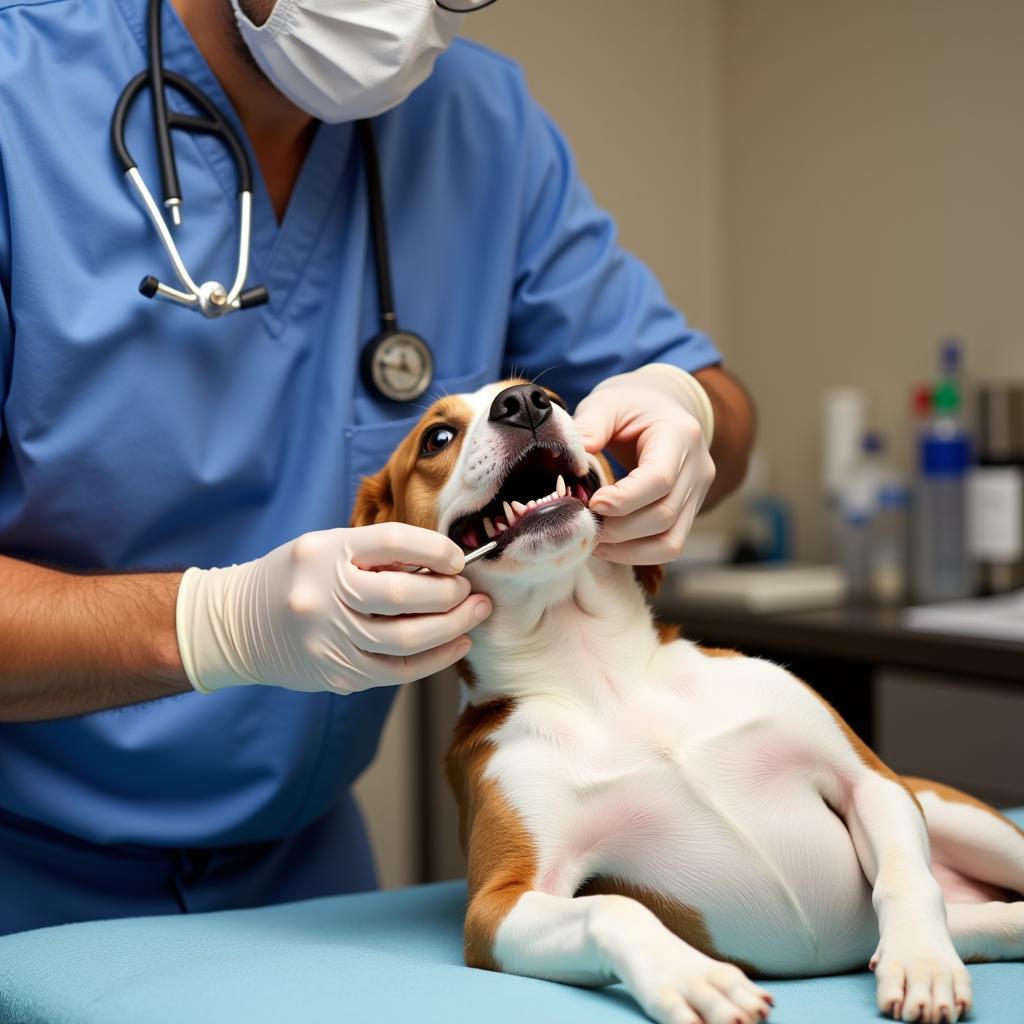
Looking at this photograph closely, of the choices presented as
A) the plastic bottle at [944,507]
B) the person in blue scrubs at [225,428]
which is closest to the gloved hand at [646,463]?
the person in blue scrubs at [225,428]

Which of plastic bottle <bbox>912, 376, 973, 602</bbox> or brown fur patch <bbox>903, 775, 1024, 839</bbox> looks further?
plastic bottle <bbox>912, 376, 973, 602</bbox>

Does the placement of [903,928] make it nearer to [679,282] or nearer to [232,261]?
[232,261]

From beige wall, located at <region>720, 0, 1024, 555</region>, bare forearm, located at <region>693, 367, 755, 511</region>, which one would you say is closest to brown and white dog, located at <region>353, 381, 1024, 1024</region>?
bare forearm, located at <region>693, 367, 755, 511</region>

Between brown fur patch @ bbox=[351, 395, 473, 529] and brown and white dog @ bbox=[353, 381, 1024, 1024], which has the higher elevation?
brown fur patch @ bbox=[351, 395, 473, 529]

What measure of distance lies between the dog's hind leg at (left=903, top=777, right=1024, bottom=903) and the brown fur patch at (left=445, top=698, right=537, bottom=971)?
37 centimetres

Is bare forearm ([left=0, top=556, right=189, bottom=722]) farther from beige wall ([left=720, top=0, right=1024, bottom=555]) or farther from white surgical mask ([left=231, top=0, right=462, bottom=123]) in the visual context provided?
beige wall ([left=720, top=0, right=1024, bottom=555])

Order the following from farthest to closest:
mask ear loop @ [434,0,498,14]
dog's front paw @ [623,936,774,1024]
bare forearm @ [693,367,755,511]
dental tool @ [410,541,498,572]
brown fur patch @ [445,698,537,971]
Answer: bare forearm @ [693,367,755,511]
mask ear loop @ [434,0,498,14]
dental tool @ [410,541,498,572]
brown fur patch @ [445,698,537,971]
dog's front paw @ [623,936,774,1024]

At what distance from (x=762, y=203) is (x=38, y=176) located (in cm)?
193

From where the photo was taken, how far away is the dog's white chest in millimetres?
911

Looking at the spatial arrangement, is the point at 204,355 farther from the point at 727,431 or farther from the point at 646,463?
the point at 727,431

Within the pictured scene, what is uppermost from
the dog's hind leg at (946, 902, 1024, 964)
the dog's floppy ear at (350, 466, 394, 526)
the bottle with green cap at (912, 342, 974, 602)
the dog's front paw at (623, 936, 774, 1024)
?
the dog's floppy ear at (350, 466, 394, 526)

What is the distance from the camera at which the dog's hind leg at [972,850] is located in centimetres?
102

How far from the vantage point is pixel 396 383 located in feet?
4.16

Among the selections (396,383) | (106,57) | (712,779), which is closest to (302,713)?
(396,383)
